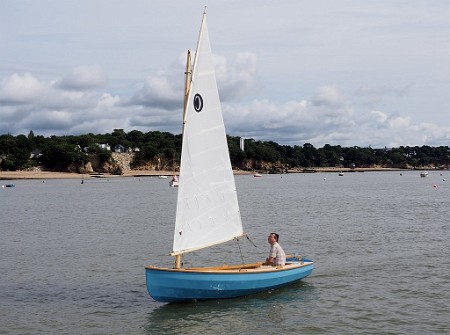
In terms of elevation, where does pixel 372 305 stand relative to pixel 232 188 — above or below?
below

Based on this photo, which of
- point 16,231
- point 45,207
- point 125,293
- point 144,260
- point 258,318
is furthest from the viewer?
point 45,207

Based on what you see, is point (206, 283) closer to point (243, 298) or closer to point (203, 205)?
point (243, 298)

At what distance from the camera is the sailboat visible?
20.2 metres

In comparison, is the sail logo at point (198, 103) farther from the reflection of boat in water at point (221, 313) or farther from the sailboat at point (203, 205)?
the reflection of boat in water at point (221, 313)

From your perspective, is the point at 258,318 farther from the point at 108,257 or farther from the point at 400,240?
the point at 400,240

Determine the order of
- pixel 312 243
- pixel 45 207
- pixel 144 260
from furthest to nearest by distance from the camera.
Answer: pixel 45 207 < pixel 312 243 < pixel 144 260

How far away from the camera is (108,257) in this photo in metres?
33.4

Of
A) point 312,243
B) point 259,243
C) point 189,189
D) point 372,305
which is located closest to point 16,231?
point 259,243

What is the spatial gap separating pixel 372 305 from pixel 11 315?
13238mm

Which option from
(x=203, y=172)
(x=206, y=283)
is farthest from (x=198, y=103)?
(x=206, y=283)

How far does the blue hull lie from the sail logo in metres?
5.66

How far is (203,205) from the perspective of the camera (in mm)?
21578

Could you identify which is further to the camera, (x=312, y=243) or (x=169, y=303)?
(x=312, y=243)

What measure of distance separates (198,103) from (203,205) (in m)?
3.82
